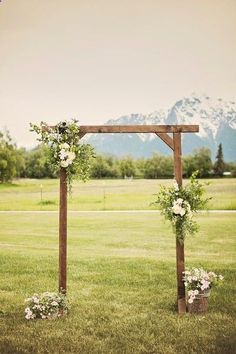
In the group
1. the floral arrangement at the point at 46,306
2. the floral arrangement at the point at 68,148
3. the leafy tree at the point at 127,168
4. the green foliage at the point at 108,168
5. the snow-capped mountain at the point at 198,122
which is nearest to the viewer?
the floral arrangement at the point at 46,306

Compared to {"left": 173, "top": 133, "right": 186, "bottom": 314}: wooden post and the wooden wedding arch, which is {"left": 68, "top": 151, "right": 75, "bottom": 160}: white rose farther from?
{"left": 173, "top": 133, "right": 186, "bottom": 314}: wooden post

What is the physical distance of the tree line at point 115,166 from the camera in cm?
2652

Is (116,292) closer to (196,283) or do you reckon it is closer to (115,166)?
(196,283)

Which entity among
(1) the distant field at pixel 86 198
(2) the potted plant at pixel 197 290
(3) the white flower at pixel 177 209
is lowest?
(2) the potted plant at pixel 197 290

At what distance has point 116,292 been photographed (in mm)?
5520

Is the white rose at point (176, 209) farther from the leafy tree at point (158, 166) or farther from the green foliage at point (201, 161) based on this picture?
the leafy tree at point (158, 166)

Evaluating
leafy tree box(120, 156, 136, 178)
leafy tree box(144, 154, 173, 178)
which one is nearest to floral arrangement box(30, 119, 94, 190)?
leafy tree box(144, 154, 173, 178)

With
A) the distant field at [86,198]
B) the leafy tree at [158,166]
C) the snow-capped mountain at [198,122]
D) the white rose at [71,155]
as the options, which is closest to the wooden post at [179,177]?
the white rose at [71,155]

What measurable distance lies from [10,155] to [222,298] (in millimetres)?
22689

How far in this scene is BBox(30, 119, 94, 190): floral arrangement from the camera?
4.77 meters

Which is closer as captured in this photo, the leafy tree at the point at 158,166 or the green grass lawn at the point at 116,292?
the green grass lawn at the point at 116,292

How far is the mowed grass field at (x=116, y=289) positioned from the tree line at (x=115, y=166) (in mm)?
11514

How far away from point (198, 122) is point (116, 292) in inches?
4602

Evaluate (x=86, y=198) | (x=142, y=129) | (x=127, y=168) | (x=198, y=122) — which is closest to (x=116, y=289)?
(x=142, y=129)
